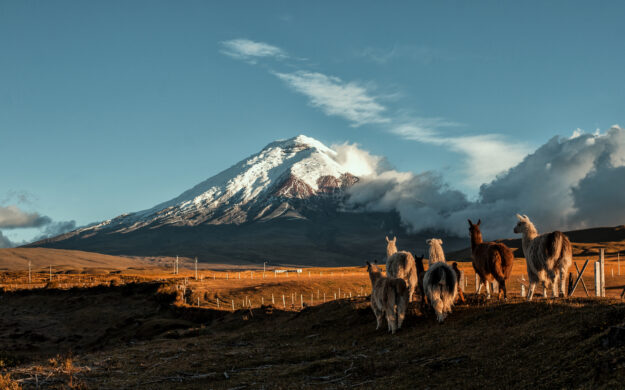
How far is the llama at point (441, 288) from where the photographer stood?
1602cm

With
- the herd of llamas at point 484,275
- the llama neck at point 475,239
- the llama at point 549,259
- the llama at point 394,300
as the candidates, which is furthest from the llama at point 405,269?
the llama at point 549,259

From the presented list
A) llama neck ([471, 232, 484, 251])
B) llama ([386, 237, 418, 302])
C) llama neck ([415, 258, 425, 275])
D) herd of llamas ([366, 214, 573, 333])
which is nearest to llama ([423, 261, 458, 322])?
herd of llamas ([366, 214, 573, 333])

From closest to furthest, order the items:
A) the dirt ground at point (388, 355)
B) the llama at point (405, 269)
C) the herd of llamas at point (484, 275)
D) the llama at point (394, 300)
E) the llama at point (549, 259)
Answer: the dirt ground at point (388, 355), the llama at point (549, 259), the herd of llamas at point (484, 275), the llama at point (394, 300), the llama at point (405, 269)

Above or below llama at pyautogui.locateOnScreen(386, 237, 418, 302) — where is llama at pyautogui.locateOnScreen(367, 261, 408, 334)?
below

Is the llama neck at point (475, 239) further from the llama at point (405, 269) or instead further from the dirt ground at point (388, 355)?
the llama at point (405, 269)

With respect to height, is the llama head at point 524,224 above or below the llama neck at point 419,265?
above

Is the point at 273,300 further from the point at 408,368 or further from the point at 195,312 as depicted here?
the point at 408,368

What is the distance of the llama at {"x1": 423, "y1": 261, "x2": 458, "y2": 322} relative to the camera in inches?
631

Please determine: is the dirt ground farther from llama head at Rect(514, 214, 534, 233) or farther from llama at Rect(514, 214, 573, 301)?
llama head at Rect(514, 214, 534, 233)

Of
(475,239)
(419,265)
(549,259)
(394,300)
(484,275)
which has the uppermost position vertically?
(475,239)

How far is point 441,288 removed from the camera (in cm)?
1609

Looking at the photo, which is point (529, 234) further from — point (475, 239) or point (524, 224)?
point (475, 239)

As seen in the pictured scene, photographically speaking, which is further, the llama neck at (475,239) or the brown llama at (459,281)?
the llama neck at (475,239)

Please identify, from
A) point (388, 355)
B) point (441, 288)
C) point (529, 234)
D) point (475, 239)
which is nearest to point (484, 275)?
point (475, 239)
